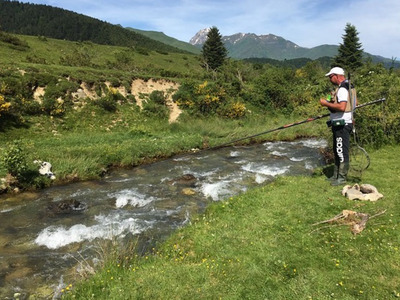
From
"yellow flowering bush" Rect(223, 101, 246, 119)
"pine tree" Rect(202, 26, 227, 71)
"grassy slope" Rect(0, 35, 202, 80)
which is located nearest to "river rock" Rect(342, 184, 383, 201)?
"yellow flowering bush" Rect(223, 101, 246, 119)

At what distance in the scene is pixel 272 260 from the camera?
702cm

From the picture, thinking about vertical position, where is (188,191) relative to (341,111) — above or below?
below

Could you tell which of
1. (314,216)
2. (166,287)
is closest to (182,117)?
(314,216)

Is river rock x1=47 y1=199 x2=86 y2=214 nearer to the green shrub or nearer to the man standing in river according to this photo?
the green shrub

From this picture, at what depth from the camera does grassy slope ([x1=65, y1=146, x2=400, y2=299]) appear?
5930 mm

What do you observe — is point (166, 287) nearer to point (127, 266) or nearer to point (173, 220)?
point (127, 266)

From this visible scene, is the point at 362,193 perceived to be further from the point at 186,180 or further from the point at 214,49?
the point at 214,49

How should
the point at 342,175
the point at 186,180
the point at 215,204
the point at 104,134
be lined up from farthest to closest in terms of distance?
the point at 104,134, the point at 186,180, the point at 215,204, the point at 342,175

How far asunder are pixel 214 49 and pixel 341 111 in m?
70.6

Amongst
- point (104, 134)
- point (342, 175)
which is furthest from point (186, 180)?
point (104, 134)

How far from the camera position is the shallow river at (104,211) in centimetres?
853

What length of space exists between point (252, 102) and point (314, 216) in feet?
124

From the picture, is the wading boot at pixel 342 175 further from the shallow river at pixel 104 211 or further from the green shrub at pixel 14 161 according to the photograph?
the green shrub at pixel 14 161

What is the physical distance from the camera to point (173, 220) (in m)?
11.7
